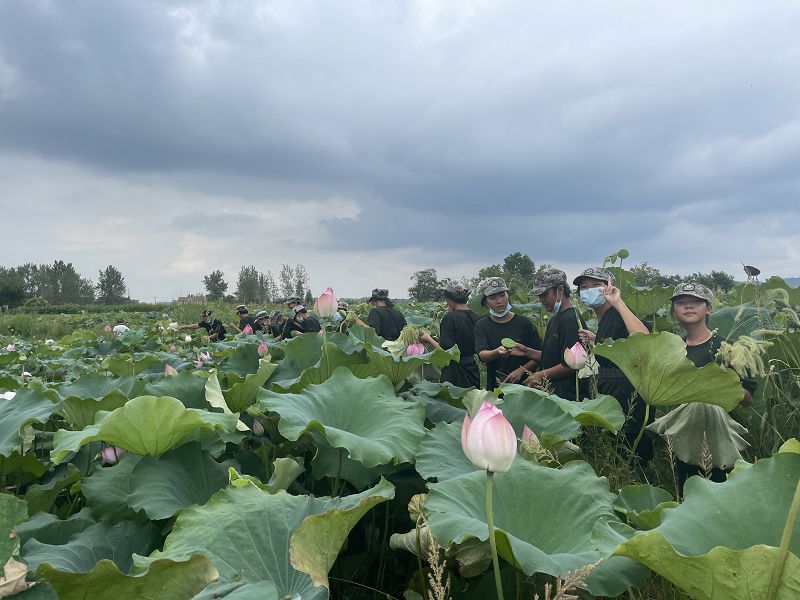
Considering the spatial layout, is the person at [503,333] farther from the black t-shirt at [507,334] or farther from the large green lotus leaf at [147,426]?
the large green lotus leaf at [147,426]

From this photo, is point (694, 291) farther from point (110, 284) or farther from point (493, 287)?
point (110, 284)

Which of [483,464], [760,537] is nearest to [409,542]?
[483,464]

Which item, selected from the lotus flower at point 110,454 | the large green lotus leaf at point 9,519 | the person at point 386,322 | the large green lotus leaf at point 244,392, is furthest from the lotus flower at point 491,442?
the person at point 386,322

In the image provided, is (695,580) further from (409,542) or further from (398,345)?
(398,345)

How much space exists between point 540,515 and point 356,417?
29.8 inches

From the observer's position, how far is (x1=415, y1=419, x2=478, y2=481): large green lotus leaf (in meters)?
1.51

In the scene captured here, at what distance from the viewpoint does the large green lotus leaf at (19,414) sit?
1.72 m

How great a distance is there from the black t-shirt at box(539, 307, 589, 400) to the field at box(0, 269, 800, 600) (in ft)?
4.21

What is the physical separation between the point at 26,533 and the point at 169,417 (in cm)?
40

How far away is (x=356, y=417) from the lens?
1.90 meters

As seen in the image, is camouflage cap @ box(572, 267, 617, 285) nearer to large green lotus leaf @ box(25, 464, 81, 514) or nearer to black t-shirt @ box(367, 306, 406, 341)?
black t-shirt @ box(367, 306, 406, 341)

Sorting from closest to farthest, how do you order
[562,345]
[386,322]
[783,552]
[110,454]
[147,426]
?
1. [783,552]
2. [147,426]
3. [110,454]
4. [562,345]
5. [386,322]

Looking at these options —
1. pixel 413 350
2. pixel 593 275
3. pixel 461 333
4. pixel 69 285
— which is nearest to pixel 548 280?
pixel 593 275

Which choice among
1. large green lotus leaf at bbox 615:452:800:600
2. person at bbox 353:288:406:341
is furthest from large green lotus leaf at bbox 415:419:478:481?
person at bbox 353:288:406:341
